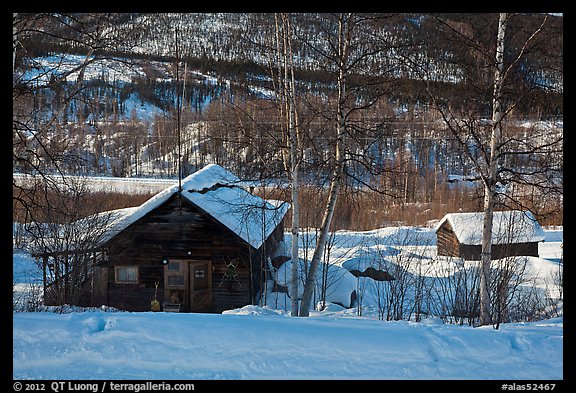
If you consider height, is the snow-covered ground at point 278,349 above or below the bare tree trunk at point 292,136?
below

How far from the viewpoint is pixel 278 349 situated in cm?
468

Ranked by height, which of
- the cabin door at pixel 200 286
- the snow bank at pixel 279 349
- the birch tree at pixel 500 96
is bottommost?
the cabin door at pixel 200 286

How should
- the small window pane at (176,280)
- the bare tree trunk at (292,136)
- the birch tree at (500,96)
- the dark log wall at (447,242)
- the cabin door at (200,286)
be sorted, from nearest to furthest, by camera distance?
the birch tree at (500,96), the bare tree trunk at (292,136), the cabin door at (200,286), the small window pane at (176,280), the dark log wall at (447,242)

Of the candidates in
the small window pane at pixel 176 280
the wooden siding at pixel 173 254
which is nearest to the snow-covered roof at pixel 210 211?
the wooden siding at pixel 173 254

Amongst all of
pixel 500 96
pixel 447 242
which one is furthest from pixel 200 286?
pixel 447 242

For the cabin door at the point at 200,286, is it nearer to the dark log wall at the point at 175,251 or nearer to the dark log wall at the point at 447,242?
the dark log wall at the point at 175,251

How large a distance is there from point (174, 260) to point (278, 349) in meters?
11.1

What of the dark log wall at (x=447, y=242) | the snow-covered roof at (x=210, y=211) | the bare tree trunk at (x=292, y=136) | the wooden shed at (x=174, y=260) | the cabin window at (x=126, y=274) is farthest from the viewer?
the dark log wall at (x=447, y=242)

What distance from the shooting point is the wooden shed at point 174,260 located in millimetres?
14508

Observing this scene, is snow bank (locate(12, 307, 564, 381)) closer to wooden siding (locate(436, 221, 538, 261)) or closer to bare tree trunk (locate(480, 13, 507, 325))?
bare tree trunk (locate(480, 13, 507, 325))

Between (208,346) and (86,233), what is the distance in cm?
1141

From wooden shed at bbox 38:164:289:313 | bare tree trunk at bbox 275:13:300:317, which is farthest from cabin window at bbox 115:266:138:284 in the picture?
bare tree trunk at bbox 275:13:300:317
